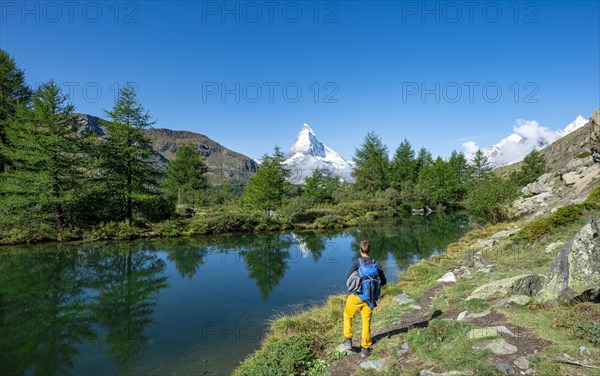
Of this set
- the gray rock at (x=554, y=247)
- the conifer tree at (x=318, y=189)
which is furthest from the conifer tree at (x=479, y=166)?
the gray rock at (x=554, y=247)

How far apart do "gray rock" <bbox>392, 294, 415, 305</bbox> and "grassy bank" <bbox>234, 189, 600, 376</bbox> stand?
283mm

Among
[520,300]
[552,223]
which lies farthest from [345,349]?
[552,223]

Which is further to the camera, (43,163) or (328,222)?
(328,222)

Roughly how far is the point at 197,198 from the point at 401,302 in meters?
43.2

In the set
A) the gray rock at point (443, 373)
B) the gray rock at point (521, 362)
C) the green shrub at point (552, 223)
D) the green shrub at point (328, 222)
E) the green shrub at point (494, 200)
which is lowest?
the gray rock at point (443, 373)

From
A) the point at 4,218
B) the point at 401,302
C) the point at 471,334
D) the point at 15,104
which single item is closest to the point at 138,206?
the point at 4,218

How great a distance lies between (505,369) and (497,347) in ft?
2.29

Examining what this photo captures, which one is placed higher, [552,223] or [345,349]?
[552,223]

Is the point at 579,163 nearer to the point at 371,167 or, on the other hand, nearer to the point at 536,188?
the point at 536,188

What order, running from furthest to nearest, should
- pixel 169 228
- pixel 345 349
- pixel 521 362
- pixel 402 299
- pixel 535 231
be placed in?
pixel 169 228 < pixel 535 231 < pixel 402 299 < pixel 345 349 < pixel 521 362

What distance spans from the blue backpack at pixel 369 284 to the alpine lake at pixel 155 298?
14.6 feet

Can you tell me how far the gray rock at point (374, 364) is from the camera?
609cm

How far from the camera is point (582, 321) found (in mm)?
5465

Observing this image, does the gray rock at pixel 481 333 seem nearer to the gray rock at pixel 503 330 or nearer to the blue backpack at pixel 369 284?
the gray rock at pixel 503 330
